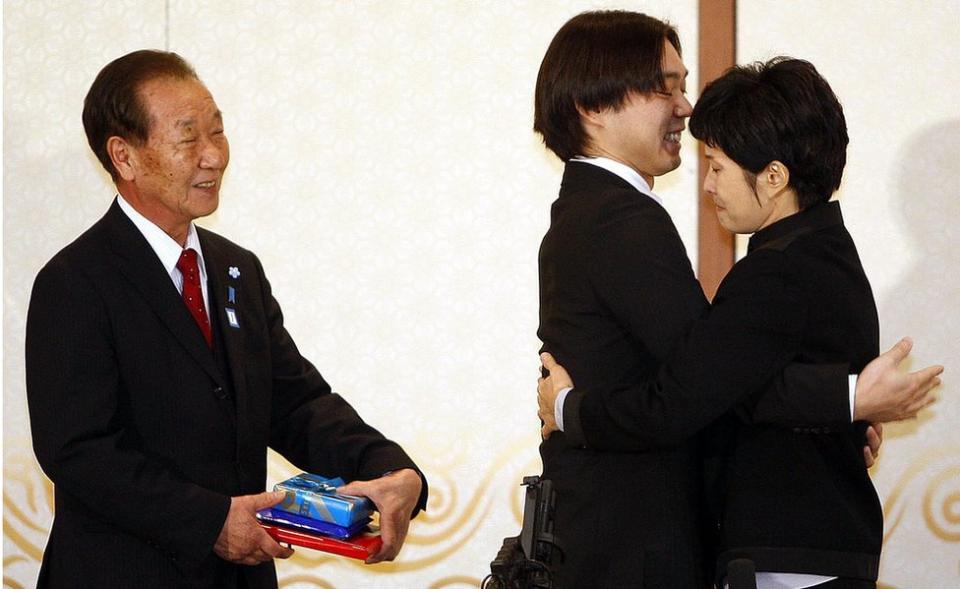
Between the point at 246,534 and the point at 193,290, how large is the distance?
0.49 meters

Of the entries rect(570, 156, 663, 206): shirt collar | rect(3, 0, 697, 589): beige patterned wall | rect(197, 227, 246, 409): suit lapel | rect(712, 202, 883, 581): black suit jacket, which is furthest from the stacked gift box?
rect(3, 0, 697, 589): beige patterned wall

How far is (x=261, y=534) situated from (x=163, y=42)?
6.08 feet

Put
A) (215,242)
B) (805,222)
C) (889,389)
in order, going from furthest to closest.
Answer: (215,242)
(805,222)
(889,389)

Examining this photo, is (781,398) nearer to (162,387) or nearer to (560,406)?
(560,406)

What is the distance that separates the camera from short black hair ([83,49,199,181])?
2129mm

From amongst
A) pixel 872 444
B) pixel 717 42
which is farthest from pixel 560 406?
pixel 717 42

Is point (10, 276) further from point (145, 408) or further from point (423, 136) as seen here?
point (145, 408)

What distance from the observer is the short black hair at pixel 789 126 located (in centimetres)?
189

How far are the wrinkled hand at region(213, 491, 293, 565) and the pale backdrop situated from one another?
53.7 inches

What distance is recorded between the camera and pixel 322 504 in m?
1.93

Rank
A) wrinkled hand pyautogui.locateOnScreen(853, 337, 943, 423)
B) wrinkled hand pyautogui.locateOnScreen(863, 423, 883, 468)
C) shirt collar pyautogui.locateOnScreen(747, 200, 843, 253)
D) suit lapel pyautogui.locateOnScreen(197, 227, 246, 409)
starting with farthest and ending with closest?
suit lapel pyautogui.locateOnScreen(197, 227, 246, 409) < wrinkled hand pyautogui.locateOnScreen(863, 423, 883, 468) < shirt collar pyautogui.locateOnScreen(747, 200, 843, 253) < wrinkled hand pyautogui.locateOnScreen(853, 337, 943, 423)

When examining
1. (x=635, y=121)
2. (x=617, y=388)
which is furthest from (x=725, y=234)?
(x=617, y=388)

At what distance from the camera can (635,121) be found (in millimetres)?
2047

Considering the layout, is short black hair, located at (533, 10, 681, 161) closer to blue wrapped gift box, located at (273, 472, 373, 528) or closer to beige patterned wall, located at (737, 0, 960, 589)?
blue wrapped gift box, located at (273, 472, 373, 528)
